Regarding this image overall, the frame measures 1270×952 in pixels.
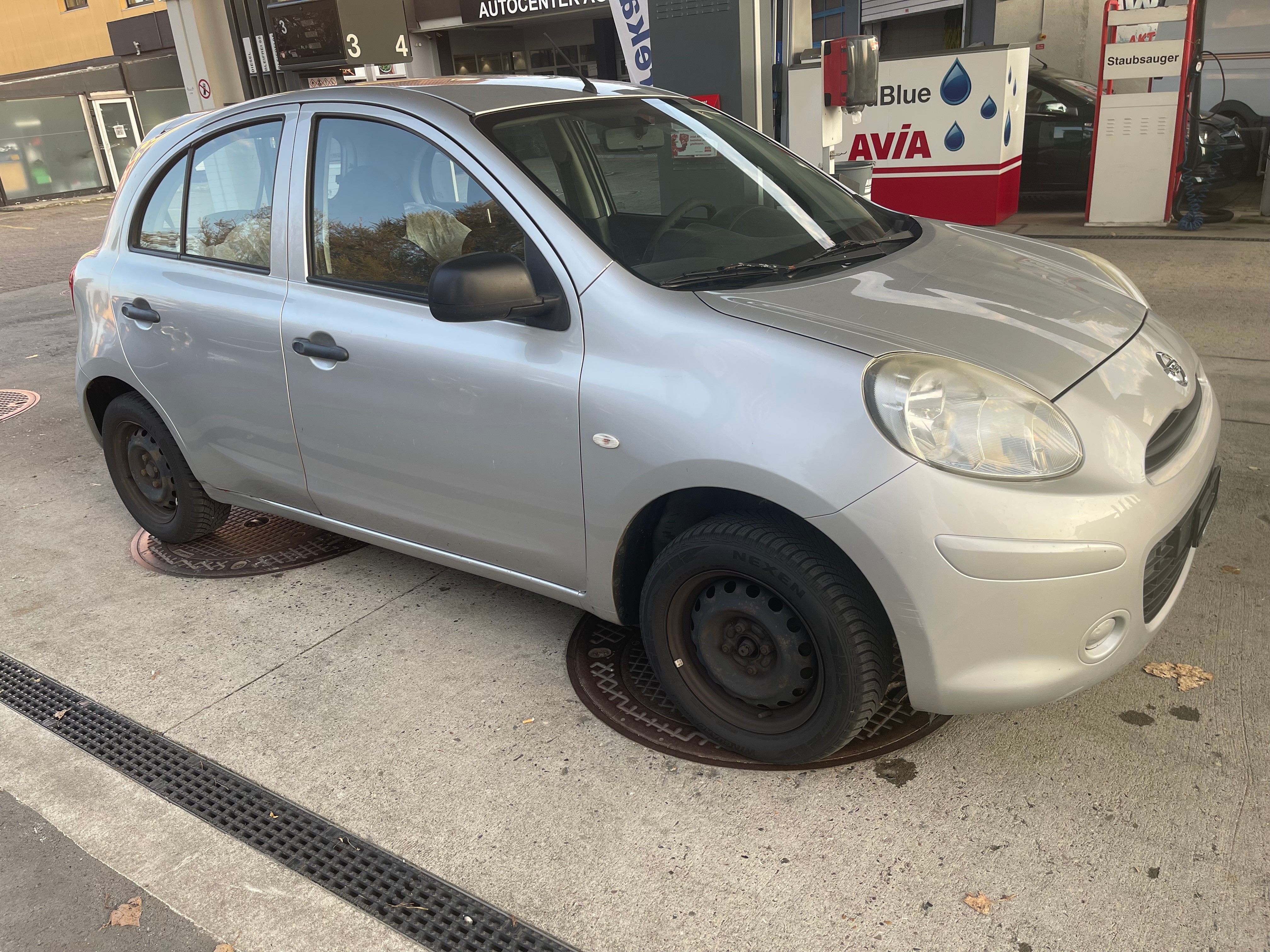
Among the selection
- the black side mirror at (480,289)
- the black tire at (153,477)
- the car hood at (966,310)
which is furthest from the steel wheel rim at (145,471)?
the car hood at (966,310)

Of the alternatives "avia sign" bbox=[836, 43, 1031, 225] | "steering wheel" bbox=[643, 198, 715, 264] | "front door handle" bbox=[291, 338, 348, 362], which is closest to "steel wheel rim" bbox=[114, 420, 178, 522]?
"front door handle" bbox=[291, 338, 348, 362]

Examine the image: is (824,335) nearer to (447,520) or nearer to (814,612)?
(814,612)

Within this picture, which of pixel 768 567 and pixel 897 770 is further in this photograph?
pixel 897 770

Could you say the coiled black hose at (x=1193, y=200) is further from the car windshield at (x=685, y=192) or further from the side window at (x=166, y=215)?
the side window at (x=166, y=215)

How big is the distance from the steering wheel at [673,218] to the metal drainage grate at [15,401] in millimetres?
5384

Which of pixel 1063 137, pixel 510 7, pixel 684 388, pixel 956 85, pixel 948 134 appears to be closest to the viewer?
pixel 684 388

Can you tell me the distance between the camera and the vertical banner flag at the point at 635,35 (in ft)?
22.6

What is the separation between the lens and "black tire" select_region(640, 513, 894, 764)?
7.93 ft

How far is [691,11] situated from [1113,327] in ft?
14.0

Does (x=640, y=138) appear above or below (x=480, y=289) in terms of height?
above

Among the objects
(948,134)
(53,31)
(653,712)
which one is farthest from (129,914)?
(53,31)

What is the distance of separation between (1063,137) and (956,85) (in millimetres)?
2488

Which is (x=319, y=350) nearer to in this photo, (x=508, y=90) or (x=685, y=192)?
(x=508, y=90)

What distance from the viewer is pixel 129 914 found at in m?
2.40
